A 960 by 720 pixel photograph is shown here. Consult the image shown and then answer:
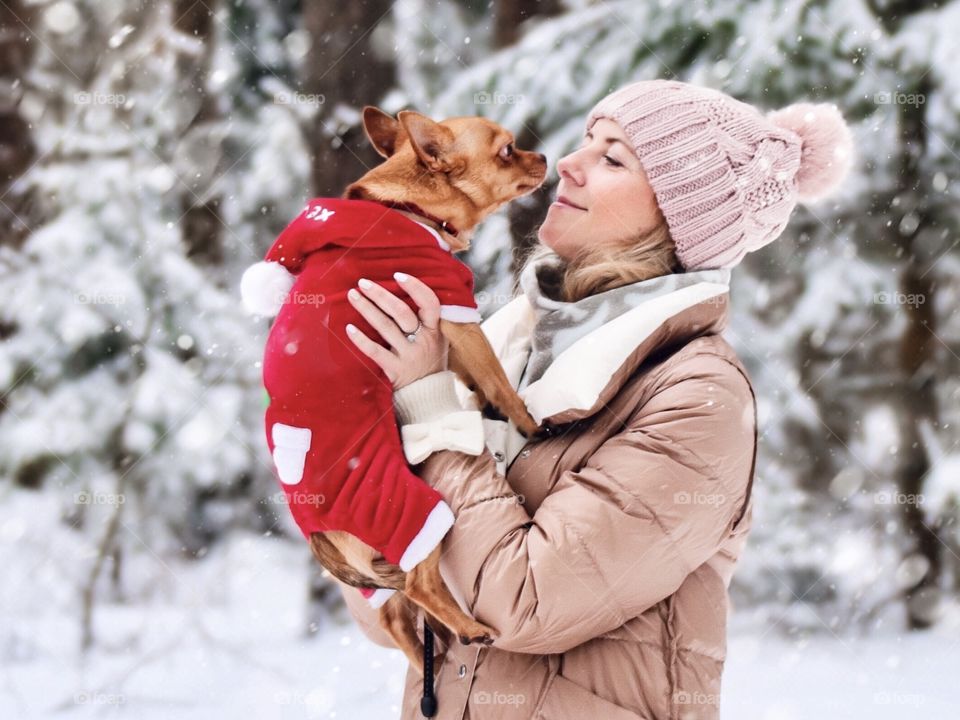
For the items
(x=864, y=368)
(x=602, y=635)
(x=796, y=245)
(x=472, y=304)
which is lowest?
(x=864, y=368)

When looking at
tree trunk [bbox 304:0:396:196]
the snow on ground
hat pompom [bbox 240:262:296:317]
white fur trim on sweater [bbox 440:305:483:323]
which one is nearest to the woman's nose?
white fur trim on sweater [bbox 440:305:483:323]

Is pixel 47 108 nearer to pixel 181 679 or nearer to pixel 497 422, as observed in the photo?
pixel 181 679

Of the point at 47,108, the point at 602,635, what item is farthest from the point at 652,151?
the point at 47,108

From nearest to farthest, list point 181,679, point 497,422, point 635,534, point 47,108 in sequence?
1. point 635,534
2. point 497,422
3. point 181,679
4. point 47,108

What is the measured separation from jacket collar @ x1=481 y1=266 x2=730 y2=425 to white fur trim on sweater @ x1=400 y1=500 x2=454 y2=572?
25 centimetres

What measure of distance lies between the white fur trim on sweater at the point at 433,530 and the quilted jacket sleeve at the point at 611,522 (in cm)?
2

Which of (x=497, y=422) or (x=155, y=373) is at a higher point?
(x=497, y=422)

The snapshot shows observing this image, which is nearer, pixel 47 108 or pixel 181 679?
pixel 181 679

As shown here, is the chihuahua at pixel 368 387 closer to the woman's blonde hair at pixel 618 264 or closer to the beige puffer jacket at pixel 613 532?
the beige puffer jacket at pixel 613 532

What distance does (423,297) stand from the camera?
56.9 inches

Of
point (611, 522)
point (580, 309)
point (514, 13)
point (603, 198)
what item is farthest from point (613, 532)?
point (514, 13)

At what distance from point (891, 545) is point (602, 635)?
350 centimetres

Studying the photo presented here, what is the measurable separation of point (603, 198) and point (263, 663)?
314 centimetres

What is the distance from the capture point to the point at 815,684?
153 inches
